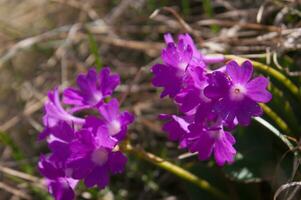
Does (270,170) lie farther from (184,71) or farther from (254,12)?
(254,12)

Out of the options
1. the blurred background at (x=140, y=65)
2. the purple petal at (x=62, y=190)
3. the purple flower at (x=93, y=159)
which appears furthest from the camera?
the blurred background at (x=140, y=65)

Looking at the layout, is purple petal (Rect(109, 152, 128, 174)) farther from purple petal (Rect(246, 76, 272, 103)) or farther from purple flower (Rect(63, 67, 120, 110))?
purple petal (Rect(246, 76, 272, 103))

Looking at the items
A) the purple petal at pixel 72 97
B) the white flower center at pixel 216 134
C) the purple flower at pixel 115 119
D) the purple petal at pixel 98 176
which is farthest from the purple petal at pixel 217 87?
the purple petal at pixel 72 97

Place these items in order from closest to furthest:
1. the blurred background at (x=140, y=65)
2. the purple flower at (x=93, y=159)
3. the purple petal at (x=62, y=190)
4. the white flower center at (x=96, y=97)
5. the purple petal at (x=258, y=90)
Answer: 1. the purple petal at (x=258, y=90)
2. the purple flower at (x=93, y=159)
3. the purple petal at (x=62, y=190)
4. the white flower center at (x=96, y=97)
5. the blurred background at (x=140, y=65)

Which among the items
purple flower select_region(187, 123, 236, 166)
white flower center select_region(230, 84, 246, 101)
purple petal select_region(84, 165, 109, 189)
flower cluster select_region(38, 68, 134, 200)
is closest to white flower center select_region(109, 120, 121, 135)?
flower cluster select_region(38, 68, 134, 200)

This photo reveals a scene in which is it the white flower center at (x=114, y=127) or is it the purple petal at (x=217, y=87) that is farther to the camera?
the white flower center at (x=114, y=127)

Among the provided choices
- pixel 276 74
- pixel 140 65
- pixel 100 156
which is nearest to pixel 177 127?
pixel 100 156

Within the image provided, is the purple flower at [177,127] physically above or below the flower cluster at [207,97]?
below

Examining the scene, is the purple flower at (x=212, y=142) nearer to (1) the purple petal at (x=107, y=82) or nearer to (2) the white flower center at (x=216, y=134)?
(2) the white flower center at (x=216, y=134)

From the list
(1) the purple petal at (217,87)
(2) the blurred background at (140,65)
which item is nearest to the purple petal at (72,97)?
(2) the blurred background at (140,65)

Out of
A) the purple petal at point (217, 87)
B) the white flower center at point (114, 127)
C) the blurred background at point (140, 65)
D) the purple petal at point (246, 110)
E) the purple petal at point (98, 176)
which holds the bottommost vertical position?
the blurred background at point (140, 65)

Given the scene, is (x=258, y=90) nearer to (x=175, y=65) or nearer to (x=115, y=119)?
(x=175, y=65)
